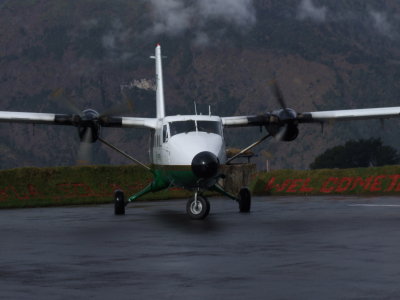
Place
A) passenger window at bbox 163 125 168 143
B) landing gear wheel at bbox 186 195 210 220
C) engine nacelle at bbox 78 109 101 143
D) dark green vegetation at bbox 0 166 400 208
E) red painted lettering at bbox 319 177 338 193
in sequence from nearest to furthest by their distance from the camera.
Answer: landing gear wheel at bbox 186 195 210 220, passenger window at bbox 163 125 168 143, engine nacelle at bbox 78 109 101 143, dark green vegetation at bbox 0 166 400 208, red painted lettering at bbox 319 177 338 193

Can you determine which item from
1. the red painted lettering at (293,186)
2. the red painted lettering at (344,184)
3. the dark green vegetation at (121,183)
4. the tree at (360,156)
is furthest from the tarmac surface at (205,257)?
the tree at (360,156)

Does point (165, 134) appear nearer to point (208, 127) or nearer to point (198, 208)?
point (208, 127)

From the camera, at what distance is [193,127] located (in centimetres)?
2748

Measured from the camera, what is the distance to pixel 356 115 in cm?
3378

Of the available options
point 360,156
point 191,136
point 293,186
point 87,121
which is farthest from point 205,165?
point 360,156

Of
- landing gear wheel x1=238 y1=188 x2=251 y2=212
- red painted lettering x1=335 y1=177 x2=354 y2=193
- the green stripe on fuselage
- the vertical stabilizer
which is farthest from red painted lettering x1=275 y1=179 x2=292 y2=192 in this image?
the green stripe on fuselage

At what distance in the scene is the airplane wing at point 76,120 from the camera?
99.5ft

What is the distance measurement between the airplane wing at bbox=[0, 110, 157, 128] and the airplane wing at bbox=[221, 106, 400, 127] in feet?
10.7

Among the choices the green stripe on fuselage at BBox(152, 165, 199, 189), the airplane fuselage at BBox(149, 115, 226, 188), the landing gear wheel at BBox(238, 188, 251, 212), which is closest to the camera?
the airplane fuselage at BBox(149, 115, 226, 188)

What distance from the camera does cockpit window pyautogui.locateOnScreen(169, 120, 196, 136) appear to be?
2752 cm

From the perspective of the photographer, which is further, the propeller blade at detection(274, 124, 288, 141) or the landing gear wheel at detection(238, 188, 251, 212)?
the propeller blade at detection(274, 124, 288, 141)

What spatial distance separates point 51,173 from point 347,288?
32.4 metres

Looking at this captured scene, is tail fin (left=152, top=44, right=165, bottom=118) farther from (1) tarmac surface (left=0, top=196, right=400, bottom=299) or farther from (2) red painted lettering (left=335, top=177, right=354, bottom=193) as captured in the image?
(2) red painted lettering (left=335, top=177, right=354, bottom=193)

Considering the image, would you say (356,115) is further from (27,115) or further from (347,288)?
(347,288)
